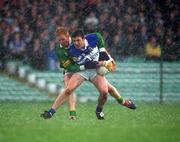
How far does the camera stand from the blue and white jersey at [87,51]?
1315cm

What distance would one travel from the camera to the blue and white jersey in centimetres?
1315

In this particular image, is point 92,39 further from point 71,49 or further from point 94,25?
point 94,25

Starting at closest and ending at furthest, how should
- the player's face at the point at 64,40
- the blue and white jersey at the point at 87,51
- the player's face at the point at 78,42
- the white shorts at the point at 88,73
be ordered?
the player's face at the point at 78,42 → the player's face at the point at 64,40 → the blue and white jersey at the point at 87,51 → the white shorts at the point at 88,73

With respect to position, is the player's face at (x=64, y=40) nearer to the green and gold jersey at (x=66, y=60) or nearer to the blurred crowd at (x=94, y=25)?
the green and gold jersey at (x=66, y=60)

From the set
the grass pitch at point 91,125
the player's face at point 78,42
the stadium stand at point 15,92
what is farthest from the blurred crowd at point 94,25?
the player's face at point 78,42

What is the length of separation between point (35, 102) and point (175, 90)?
3.80 m

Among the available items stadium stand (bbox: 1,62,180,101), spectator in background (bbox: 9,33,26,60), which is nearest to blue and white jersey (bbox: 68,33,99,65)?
stadium stand (bbox: 1,62,180,101)

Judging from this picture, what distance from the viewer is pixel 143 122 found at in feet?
42.0

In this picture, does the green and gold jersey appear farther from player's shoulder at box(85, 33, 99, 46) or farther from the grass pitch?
the grass pitch

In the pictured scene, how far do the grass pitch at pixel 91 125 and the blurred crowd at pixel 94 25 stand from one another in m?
2.95

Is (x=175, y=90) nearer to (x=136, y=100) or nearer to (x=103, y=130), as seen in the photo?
(x=136, y=100)

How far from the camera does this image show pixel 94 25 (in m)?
20.7

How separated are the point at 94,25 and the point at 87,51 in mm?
7547

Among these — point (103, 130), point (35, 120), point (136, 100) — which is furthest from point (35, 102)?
point (103, 130)
